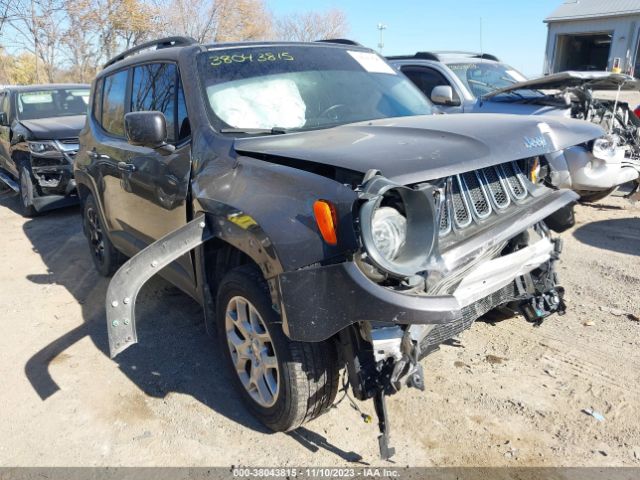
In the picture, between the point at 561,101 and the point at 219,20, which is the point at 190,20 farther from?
the point at 561,101

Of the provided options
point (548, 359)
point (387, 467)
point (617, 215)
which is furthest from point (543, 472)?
point (617, 215)

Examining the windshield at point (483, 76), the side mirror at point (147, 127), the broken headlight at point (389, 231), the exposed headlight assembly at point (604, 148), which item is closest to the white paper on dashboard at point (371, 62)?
the side mirror at point (147, 127)

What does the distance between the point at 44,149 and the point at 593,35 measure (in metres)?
28.1

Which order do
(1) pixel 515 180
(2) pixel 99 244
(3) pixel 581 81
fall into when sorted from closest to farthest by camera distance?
(1) pixel 515 180 < (2) pixel 99 244 < (3) pixel 581 81

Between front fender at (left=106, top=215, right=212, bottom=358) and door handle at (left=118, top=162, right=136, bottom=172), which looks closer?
front fender at (left=106, top=215, right=212, bottom=358)

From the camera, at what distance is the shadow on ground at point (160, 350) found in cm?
310

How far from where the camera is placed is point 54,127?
769 cm

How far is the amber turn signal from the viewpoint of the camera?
6.82 feet

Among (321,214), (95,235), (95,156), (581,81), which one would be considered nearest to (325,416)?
(321,214)

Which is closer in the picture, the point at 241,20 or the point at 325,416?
the point at 325,416

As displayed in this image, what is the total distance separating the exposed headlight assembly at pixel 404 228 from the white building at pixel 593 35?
82.2 ft

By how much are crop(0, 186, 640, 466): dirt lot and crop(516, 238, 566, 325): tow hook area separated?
15.1 inches

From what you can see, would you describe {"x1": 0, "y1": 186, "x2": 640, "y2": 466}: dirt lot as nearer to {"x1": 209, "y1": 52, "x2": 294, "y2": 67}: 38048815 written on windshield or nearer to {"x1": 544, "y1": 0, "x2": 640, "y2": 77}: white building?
{"x1": 209, "y1": 52, "x2": 294, "y2": 67}: 38048815 written on windshield

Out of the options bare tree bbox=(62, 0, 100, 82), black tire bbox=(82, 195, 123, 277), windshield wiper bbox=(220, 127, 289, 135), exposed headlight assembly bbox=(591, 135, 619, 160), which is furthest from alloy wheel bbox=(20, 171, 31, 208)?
bare tree bbox=(62, 0, 100, 82)
